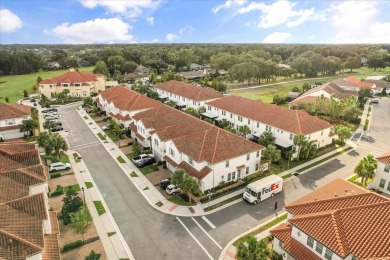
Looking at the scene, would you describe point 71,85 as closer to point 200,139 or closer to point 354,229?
point 200,139

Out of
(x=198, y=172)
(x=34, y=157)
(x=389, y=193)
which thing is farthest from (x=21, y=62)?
(x=389, y=193)

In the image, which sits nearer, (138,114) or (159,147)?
(159,147)

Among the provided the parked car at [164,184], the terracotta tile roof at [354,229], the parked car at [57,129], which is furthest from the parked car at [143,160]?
the terracotta tile roof at [354,229]

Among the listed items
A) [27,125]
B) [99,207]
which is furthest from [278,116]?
[27,125]

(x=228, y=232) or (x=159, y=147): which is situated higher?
(x=159, y=147)

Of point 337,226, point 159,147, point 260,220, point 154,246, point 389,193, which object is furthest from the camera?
point 159,147

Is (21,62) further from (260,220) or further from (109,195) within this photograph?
(260,220)

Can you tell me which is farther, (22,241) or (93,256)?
(93,256)
